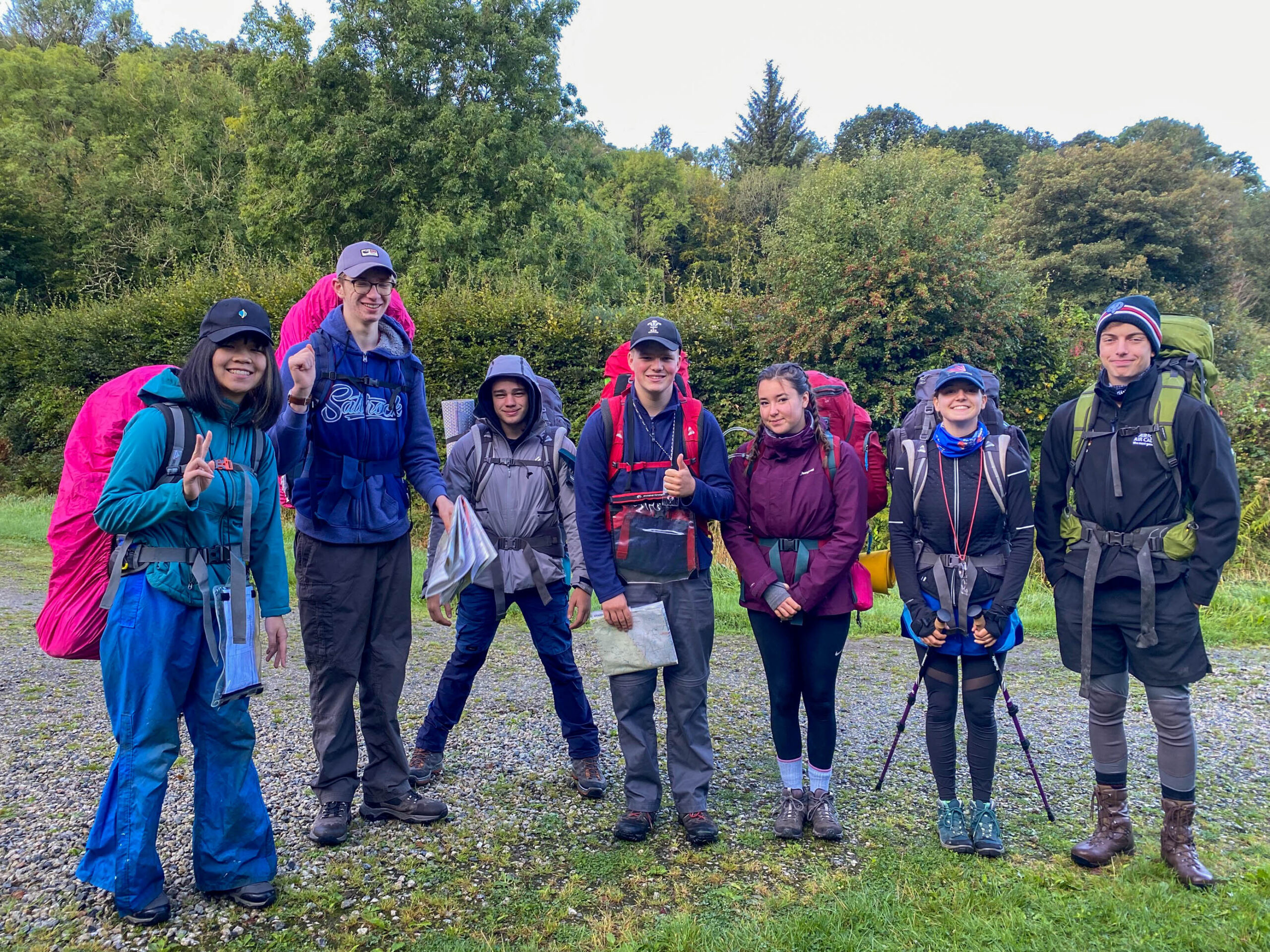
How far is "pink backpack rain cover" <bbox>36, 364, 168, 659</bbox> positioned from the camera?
3283 mm

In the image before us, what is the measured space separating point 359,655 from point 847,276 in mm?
11036

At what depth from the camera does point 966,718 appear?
4.14m

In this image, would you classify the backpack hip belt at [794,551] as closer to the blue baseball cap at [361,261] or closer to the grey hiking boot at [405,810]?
the grey hiking boot at [405,810]

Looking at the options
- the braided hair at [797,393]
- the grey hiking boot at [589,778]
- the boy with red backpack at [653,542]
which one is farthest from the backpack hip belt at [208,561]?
the braided hair at [797,393]

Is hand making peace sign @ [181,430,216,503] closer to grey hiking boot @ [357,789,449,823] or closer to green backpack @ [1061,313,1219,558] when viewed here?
grey hiking boot @ [357,789,449,823]

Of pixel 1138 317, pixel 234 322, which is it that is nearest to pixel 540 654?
pixel 234 322

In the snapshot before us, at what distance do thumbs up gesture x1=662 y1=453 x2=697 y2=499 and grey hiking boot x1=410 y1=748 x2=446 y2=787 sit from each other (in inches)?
82.4

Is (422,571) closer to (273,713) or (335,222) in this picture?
(273,713)

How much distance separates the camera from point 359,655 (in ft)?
13.5

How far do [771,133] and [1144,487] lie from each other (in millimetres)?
56986

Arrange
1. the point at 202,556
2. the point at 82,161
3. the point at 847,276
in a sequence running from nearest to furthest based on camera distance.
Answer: the point at 202,556 → the point at 847,276 → the point at 82,161

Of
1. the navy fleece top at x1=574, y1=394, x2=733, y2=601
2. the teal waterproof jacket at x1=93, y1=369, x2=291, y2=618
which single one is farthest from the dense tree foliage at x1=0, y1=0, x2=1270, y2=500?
the teal waterproof jacket at x1=93, y1=369, x2=291, y2=618

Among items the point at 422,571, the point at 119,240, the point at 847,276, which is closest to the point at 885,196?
the point at 847,276

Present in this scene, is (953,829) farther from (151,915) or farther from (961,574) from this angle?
(151,915)
